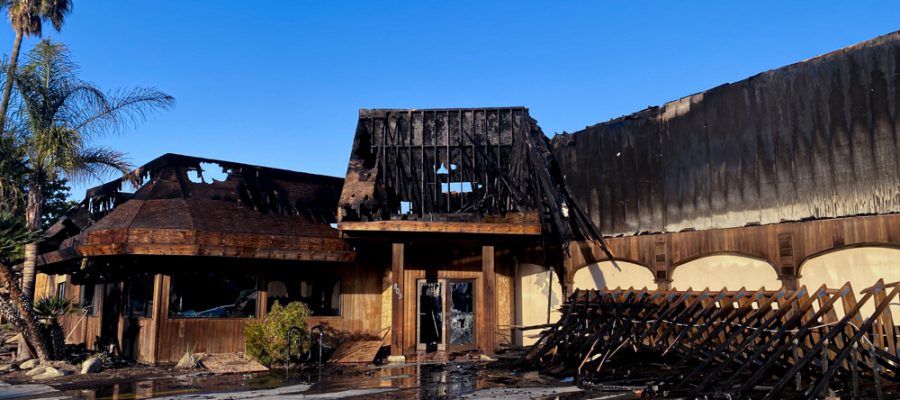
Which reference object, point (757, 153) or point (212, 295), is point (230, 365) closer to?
point (212, 295)

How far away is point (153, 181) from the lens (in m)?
18.0

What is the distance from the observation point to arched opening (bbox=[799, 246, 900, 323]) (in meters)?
12.5

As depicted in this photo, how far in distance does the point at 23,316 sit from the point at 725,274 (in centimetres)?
1677

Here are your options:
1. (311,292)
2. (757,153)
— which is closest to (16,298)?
(311,292)

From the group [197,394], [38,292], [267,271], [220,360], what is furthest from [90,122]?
[38,292]

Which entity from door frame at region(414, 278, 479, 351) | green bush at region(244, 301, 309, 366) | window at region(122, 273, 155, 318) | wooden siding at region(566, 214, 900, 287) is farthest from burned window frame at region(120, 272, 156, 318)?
wooden siding at region(566, 214, 900, 287)

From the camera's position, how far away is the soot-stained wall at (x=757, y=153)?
43.6ft

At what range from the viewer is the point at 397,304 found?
17.1 m

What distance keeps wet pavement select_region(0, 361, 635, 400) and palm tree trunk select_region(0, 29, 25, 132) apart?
9329mm

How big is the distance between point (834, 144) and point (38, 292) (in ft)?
105

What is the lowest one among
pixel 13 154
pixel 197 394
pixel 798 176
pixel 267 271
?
pixel 197 394

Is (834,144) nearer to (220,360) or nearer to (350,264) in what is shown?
(350,264)

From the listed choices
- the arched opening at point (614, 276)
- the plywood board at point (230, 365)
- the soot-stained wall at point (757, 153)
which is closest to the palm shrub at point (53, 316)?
the plywood board at point (230, 365)

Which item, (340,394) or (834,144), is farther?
(834,144)
